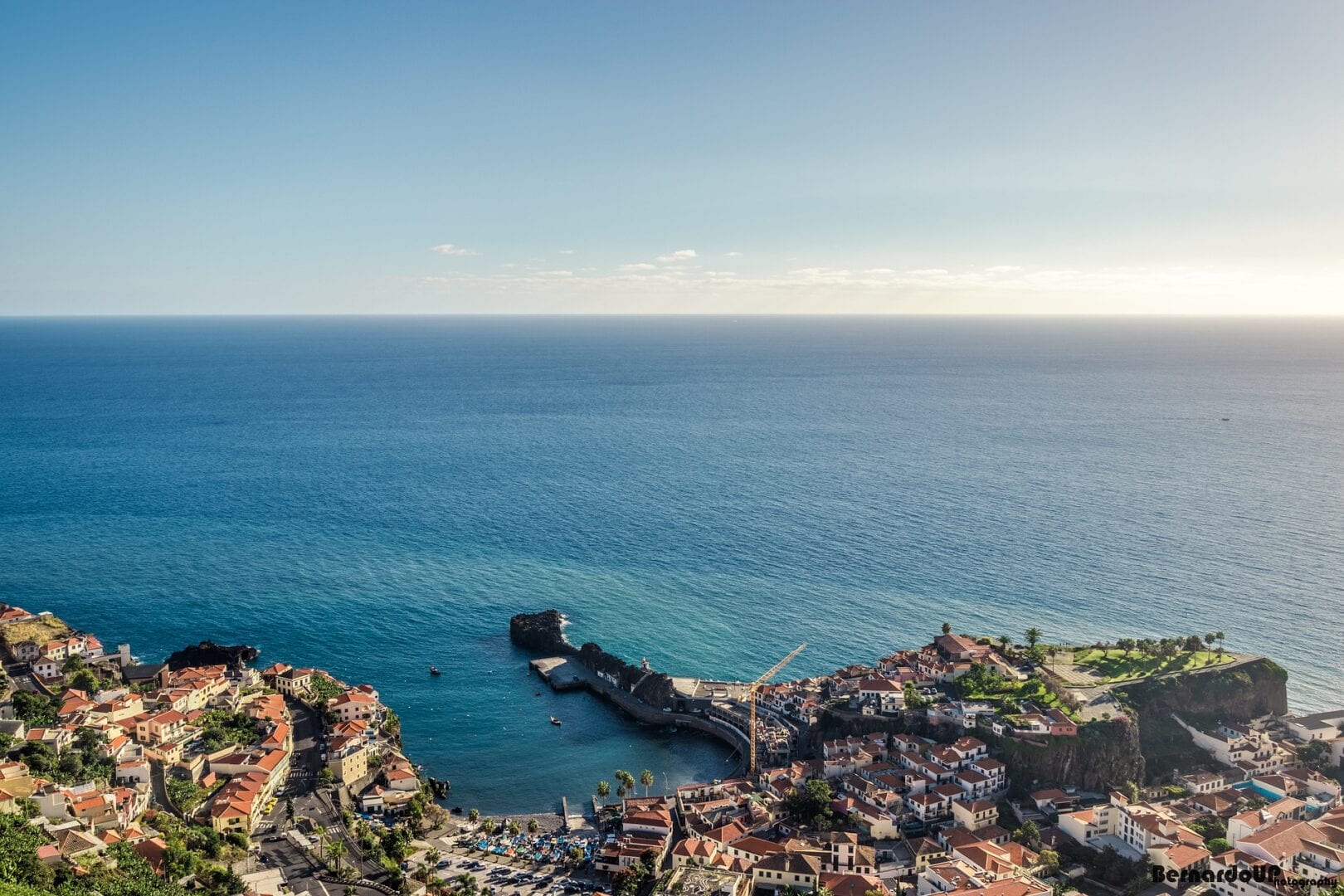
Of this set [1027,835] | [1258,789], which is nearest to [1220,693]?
[1258,789]

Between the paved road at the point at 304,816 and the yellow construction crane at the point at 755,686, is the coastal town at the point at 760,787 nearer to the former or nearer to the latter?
the paved road at the point at 304,816

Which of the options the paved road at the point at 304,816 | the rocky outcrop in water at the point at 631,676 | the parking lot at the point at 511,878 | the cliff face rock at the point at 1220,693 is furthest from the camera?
the rocky outcrop in water at the point at 631,676

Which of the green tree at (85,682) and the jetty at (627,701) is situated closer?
the green tree at (85,682)

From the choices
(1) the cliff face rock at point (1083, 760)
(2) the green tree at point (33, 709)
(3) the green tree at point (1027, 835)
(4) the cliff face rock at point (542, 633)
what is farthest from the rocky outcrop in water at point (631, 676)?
(2) the green tree at point (33, 709)

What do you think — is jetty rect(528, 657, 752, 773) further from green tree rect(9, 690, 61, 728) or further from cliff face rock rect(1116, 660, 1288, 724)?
green tree rect(9, 690, 61, 728)

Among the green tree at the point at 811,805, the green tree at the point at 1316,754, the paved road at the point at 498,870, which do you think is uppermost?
the green tree at the point at 1316,754

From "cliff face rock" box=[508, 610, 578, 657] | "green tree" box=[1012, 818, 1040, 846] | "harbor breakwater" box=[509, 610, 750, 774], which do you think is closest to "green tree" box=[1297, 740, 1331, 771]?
"green tree" box=[1012, 818, 1040, 846]
